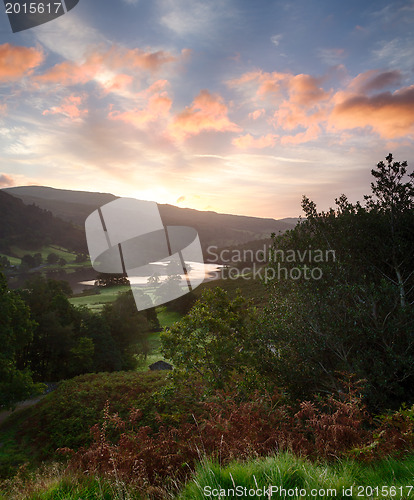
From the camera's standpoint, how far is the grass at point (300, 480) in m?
3.04

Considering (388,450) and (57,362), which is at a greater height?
(388,450)

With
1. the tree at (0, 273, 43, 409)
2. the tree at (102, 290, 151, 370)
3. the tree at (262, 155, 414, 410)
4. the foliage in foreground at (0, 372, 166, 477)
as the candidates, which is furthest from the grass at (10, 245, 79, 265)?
the tree at (262, 155, 414, 410)

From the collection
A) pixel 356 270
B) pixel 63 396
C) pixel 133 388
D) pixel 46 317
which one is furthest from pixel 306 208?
pixel 46 317

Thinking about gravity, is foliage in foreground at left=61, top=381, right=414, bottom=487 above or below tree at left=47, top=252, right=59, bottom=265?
below

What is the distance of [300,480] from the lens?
130 inches

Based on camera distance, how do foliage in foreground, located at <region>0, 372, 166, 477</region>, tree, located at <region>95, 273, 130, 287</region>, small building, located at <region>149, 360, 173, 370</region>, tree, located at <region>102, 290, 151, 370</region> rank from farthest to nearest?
tree, located at <region>95, 273, 130, 287</region>
tree, located at <region>102, 290, 151, 370</region>
small building, located at <region>149, 360, 173, 370</region>
foliage in foreground, located at <region>0, 372, 166, 477</region>

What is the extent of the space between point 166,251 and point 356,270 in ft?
412

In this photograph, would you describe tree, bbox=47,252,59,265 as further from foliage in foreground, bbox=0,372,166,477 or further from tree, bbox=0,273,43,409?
tree, bbox=0,273,43,409

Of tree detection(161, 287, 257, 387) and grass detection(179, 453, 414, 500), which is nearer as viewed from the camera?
grass detection(179, 453, 414, 500)

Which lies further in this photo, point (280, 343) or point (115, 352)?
point (115, 352)

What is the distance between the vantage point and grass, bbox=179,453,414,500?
3041 mm

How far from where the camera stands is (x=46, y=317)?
119ft

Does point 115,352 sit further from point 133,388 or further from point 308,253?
point 308,253

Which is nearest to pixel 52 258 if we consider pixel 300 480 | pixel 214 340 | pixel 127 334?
pixel 127 334
